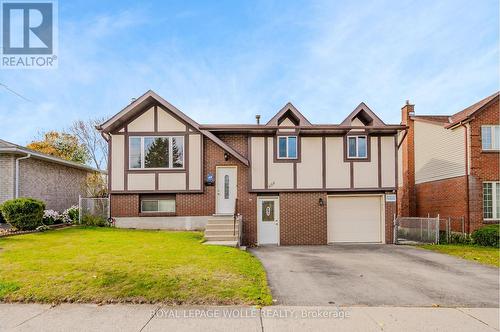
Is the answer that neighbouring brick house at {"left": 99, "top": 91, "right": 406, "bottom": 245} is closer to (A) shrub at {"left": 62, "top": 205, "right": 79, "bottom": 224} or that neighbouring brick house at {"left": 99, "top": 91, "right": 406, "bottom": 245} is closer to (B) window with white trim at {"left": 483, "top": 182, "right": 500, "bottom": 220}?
(A) shrub at {"left": 62, "top": 205, "right": 79, "bottom": 224}

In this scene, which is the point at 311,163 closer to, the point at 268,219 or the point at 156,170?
the point at 268,219

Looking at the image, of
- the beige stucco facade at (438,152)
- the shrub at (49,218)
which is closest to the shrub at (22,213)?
the shrub at (49,218)

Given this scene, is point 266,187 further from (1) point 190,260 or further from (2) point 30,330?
(2) point 30,330

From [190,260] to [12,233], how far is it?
29.3 feet

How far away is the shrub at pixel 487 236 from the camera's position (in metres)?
15.1

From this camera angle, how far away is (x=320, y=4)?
44.9ft

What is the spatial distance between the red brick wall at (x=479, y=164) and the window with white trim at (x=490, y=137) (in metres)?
0.25

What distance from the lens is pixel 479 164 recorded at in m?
16.3

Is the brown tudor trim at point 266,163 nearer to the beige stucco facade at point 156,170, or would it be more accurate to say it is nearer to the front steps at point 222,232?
the front steps at point 222,232

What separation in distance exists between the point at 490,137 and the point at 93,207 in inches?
799

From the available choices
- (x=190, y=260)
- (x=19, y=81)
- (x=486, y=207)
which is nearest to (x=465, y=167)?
(x=486, y=207)

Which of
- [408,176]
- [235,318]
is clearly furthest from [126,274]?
[408,176]

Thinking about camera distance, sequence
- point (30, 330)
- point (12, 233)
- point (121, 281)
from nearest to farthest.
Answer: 1. point (30, 330)
2. point (121, 281)
3. point (12, 233)

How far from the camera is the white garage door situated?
1627cm
